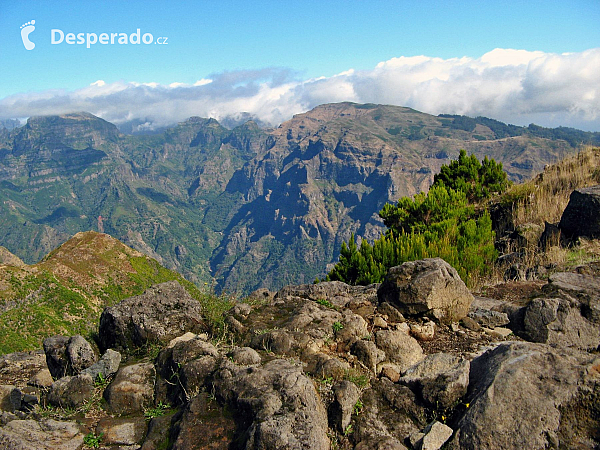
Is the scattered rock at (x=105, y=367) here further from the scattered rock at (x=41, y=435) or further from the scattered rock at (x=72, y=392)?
the scattered rock at (x=41, y=435)

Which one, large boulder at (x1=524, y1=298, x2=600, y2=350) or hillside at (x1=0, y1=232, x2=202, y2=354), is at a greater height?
large boulder at (x1=524, y1=298, x2=600, y2=350)

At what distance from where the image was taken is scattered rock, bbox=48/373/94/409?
21.9 ft

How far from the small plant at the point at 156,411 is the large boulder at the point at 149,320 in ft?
6.69

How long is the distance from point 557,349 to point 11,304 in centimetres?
5302

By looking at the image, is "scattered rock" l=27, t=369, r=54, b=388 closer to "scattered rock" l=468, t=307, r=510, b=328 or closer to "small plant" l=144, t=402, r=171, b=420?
"small plant" l=144, t=402, r=171, b=420

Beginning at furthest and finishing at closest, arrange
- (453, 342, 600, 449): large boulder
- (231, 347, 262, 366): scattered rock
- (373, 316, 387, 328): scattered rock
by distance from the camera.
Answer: (373, 316, 387, 328): scattered rock
(231, 347, 262, 366): scattered rock
(453, 342, 600, 449): large boulder

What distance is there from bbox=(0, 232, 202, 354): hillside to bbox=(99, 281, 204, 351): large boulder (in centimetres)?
2959

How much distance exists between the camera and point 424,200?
60.4 feet

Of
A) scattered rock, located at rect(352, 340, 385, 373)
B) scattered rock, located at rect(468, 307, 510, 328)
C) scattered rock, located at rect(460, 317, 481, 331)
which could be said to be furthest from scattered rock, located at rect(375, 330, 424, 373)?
scattered rock, located at rect(468, 307, 510, 328)

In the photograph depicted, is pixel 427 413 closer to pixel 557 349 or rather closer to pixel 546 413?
pixel 546 413

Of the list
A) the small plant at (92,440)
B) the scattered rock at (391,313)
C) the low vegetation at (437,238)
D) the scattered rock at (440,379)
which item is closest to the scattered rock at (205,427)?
the small plant at (92,440)

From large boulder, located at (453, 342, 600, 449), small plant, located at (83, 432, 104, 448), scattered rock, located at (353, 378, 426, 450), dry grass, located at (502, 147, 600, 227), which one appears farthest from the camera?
dry grass, located at (502, 147, 600, 227)

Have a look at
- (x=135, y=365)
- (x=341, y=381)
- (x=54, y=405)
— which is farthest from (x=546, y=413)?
(x=54, y=405)

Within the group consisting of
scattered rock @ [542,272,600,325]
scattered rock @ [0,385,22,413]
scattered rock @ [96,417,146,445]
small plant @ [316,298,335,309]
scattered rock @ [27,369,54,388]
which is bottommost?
scattered rock @ [27,369,54,388]
